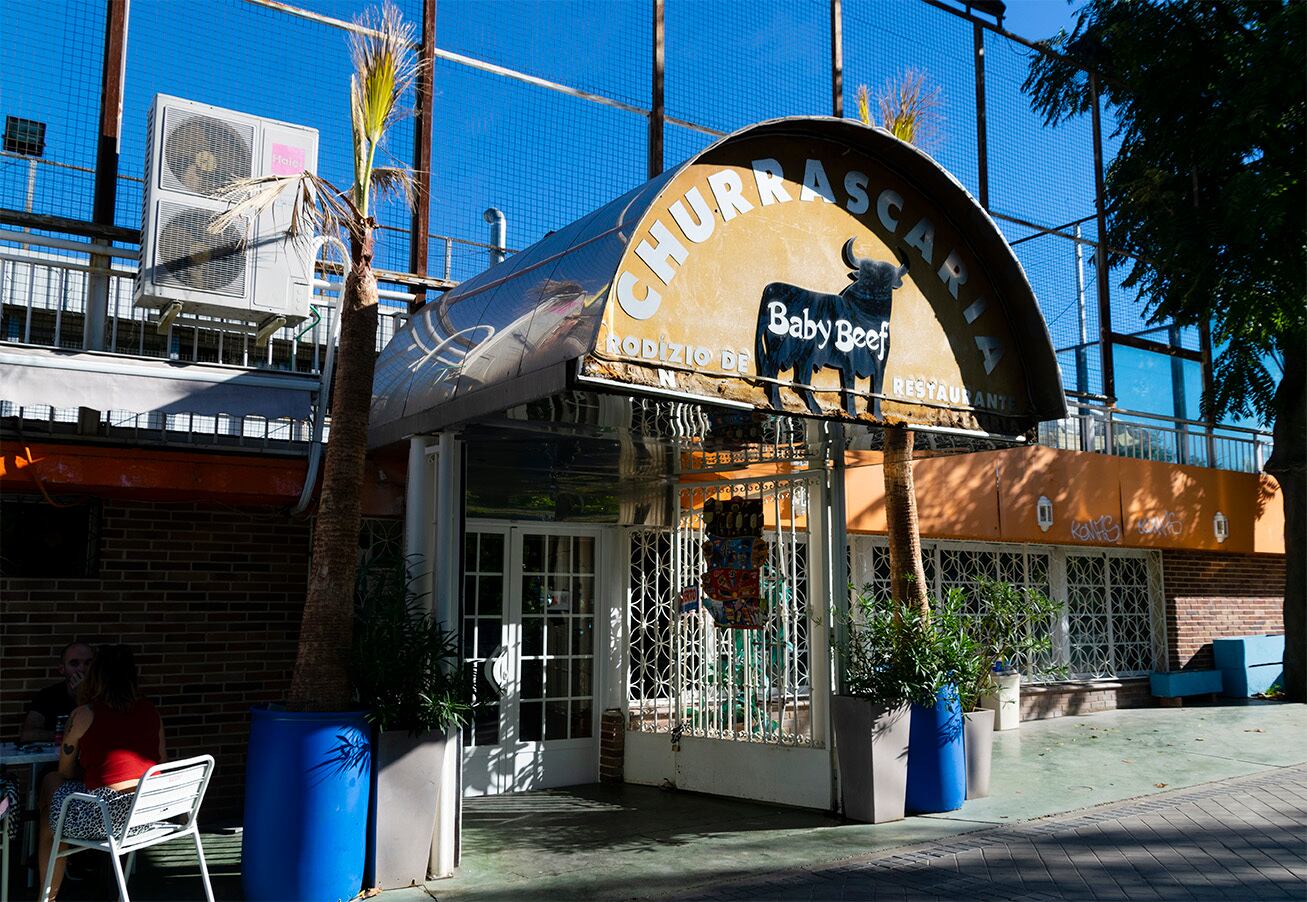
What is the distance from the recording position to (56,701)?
660cm

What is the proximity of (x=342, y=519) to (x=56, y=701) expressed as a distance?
2.36m

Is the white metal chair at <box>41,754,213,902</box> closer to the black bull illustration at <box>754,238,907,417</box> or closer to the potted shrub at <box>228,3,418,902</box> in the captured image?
the potted shrub at <box>228,3,418,902</box>

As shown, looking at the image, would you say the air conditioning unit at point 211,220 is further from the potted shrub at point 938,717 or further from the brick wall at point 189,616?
the potted shrub at point 938,717

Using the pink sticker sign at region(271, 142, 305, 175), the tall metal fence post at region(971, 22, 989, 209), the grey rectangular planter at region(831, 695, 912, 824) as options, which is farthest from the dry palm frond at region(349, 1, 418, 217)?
the tall metal fence post at region(971, 22, 989, 209)

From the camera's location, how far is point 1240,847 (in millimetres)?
6773

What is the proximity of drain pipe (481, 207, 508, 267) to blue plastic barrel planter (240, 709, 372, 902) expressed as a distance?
213 inches

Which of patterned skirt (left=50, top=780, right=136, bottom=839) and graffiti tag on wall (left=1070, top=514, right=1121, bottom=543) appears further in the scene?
graffiti tag on wall (left=1070, top=514, right=1121, bottom=543)

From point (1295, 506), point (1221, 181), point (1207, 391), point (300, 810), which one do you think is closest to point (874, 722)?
point (300, 810)

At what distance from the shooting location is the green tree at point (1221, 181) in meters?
13.6

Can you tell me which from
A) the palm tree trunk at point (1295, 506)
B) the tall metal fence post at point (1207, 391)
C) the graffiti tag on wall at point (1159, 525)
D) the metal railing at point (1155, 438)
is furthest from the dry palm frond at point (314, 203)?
the palm tree trunk at point (1295, 506)

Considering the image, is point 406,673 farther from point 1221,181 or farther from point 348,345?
point 1221,181

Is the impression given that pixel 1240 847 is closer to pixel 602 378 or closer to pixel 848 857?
pixel 848 857

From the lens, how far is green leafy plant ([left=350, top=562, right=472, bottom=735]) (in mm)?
5961

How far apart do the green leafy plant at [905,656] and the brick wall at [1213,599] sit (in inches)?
350
